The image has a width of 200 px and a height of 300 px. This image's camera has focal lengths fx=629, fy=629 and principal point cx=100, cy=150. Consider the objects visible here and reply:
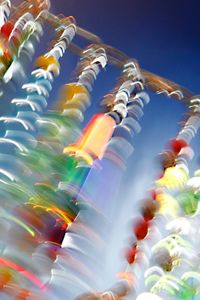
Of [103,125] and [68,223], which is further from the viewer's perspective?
[103,125]

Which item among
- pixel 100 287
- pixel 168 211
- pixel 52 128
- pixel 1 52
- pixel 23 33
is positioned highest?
pixel 23 33

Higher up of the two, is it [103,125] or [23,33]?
[23,33]

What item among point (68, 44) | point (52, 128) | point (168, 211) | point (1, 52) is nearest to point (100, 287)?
point (168, 211)

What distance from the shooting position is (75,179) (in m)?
1.11

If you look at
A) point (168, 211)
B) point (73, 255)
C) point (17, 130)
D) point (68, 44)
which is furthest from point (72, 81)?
point (73, 255)

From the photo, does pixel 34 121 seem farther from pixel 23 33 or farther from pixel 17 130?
pixel 23 33

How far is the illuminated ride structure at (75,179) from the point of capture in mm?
949

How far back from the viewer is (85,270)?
3.15ft

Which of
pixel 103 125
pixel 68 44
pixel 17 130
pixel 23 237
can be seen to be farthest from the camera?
pixel 68 44

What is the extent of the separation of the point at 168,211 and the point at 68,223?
0.23 meters

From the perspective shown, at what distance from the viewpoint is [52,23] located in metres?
1.42

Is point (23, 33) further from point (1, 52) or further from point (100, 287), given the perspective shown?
point (100, 287)

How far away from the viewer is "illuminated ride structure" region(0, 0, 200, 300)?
949 millimetres

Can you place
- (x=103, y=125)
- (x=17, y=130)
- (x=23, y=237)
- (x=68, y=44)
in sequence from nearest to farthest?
(x=23, y=237)
(x=17, y=130)
(x=103, y=125)
(x=68, y=44)
